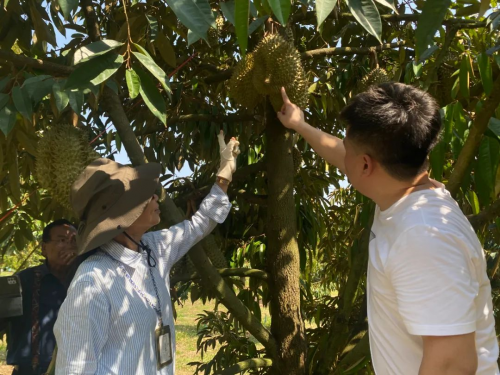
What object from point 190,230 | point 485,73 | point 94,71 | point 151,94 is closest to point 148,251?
point 190,230

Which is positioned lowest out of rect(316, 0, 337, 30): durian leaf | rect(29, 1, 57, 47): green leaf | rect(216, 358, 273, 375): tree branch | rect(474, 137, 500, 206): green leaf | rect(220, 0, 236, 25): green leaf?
rect(216, 358, 273, 375): tree branch

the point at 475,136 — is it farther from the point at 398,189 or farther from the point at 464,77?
the point at 398,189

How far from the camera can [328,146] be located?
162 cm

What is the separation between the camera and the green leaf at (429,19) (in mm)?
1051

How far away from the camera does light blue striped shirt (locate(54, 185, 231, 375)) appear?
4.30ft

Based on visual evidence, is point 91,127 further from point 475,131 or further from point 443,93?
point 475,131

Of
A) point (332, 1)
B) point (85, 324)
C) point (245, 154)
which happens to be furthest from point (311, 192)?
point (332, 1)

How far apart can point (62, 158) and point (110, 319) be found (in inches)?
25.3

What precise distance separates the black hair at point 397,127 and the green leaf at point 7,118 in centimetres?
83

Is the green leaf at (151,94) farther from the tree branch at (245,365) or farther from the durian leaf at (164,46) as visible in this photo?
the tree branch at (245,365)

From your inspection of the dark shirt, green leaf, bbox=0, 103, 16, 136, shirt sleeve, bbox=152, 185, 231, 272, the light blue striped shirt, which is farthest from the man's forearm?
the dark shirt

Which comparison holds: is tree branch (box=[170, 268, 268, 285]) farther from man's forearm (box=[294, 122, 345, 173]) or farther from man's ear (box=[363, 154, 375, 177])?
man's ear (box=[363, 154, 375, 177])

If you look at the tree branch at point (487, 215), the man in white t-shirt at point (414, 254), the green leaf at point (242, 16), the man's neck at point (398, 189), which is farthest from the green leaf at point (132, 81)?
the tree branch at point (487, 215)

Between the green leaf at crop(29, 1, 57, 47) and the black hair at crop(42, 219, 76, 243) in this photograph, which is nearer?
the green leaf at crop(29, 1, 57, 47)
